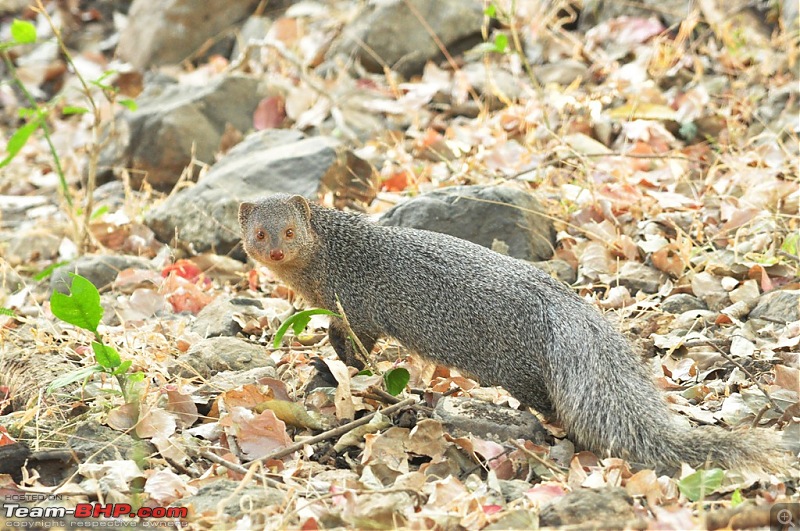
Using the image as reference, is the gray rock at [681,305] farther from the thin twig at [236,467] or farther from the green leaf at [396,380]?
the thin twig at [236,467]

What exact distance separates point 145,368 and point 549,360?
184 cm

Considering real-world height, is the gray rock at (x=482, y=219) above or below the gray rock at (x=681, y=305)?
above

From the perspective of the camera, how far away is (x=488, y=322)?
3.93m

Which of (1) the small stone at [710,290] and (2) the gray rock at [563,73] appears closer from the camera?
(1) the small stone at [710,290]

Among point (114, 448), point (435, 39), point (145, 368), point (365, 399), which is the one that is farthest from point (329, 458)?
point (435, 39)

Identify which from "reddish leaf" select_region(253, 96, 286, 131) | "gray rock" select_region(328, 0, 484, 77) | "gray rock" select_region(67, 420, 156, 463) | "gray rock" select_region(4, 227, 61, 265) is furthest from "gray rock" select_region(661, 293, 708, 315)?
"gray rock" select_region(4, 227, 61, 265)

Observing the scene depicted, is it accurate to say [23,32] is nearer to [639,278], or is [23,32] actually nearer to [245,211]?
[245,211]

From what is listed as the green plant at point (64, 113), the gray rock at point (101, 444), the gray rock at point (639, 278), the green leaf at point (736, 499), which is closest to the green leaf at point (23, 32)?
the green plant at point (64, 113)

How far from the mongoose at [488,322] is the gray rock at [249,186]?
1.52 meters

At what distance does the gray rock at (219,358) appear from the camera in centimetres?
423

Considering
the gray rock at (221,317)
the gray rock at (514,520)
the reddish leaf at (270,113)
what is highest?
the gray rock at (514,520)

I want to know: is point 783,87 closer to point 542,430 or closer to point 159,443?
point 542,430

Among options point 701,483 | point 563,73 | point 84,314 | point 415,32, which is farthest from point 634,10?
point 84,314

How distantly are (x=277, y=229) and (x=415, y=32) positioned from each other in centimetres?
428
